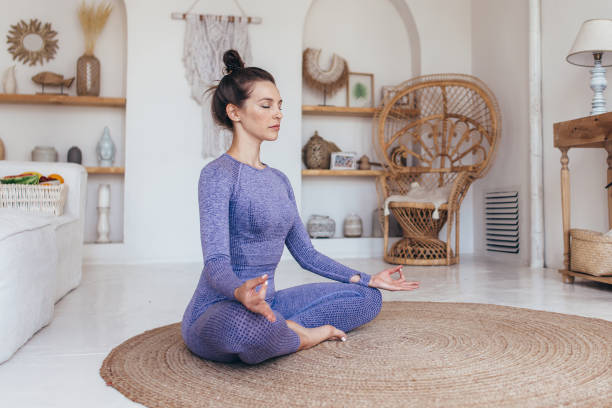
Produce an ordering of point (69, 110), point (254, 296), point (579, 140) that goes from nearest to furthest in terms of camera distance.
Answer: point (254, 296)
point (579, 140)
point (69, 110)

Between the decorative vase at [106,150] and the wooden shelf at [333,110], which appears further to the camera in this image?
the wooden shelf at [333,110]

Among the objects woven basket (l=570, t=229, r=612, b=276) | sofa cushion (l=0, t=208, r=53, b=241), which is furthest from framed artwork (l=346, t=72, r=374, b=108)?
sofa cushion (l=0, t=208, r=53, b=241)

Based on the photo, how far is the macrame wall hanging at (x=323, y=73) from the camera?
447 cm

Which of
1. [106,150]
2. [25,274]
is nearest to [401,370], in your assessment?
[25,274]

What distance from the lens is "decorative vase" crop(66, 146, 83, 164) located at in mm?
4109

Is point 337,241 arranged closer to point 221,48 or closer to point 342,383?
point 221,48

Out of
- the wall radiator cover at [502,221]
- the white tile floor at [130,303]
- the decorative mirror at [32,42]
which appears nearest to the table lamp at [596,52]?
the white tile floor at [130,303]

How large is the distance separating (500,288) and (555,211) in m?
1.07

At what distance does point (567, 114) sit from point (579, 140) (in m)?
0.74

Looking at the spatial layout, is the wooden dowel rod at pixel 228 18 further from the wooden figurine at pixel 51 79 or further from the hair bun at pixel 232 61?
the hair bun at pixel 232 61

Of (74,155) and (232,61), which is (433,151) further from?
(232,61)

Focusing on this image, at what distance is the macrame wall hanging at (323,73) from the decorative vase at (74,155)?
77.0 inches

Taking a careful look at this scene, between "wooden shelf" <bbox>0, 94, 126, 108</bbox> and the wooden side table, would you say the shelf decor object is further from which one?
the wooden side table

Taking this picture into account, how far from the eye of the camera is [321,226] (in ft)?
14.4
